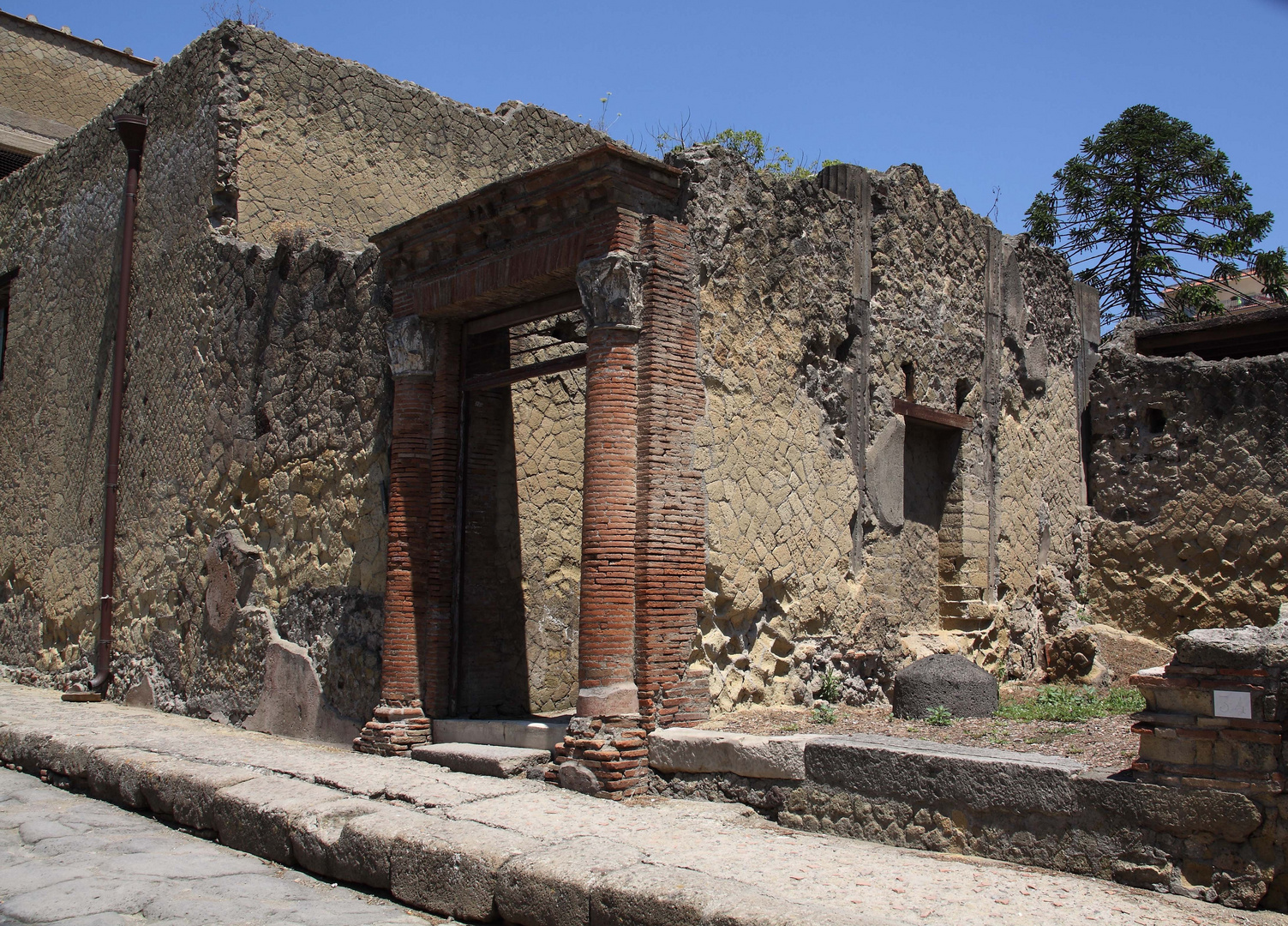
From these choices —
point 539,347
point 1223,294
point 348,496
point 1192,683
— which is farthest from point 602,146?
point 1223,294

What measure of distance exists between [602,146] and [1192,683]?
12.3 feet

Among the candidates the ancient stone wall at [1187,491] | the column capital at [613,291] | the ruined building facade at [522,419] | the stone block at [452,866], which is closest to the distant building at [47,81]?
the ruined building facade at [522,419]

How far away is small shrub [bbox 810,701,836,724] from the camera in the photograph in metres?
6.18

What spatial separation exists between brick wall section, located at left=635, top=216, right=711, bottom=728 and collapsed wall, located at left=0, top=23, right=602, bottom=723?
230cm

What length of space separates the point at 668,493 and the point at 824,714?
60.5 inches

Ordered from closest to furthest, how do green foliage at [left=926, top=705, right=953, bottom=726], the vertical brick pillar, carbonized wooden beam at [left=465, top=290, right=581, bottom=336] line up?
green foliage at [left=926, top=705, right=953, bottom=726] → carbonized wooden beam at [left=465, top=290, right=581, bottom=336] → the vertical brick pillar

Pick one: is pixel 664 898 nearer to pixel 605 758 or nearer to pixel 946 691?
pixel 605 758

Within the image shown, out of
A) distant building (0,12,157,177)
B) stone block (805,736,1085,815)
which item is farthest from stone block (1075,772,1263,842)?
distant building (0,12,157,177)

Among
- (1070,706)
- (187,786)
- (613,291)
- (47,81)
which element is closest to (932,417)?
(1070,706)

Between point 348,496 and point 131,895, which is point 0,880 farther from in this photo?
point 348,496

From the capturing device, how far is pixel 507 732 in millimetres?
6539

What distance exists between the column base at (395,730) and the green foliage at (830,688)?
2.48 metres

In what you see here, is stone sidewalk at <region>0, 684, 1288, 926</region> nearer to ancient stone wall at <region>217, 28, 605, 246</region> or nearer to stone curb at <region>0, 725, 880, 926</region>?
stone curb at <region>0, 725, 880, 926</region>

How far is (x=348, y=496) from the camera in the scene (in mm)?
7777
